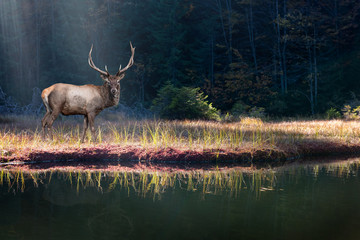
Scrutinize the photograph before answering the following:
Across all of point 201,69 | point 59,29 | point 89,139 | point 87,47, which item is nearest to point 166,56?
point 201,69

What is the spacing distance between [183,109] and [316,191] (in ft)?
32.6

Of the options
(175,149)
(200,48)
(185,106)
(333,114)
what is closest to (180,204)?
(175,149)

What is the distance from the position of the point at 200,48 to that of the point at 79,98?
639 inches

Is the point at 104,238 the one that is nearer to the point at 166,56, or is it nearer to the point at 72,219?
the point at 72,219

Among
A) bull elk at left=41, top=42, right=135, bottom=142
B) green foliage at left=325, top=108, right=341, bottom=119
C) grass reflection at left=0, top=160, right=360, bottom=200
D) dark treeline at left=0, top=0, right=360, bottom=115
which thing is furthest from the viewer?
dark treeline at left=0, top=0, right=360, bottom=115

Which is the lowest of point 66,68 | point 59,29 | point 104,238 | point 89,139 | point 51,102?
point 104,238

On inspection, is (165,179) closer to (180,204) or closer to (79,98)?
(180,204)

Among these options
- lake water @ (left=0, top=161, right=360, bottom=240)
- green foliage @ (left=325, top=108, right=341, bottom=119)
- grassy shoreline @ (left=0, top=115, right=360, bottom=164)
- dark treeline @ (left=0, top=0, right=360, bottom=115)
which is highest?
dark treeline @ (left=0, top=0, right=360, bottom=115)

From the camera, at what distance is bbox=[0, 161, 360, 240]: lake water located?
363cm

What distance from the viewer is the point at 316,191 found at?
531 cm

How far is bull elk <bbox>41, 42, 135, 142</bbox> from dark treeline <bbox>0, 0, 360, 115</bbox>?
12509 millimetres

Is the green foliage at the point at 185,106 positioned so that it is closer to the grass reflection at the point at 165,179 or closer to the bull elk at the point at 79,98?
the bull elk at the point at 79,98

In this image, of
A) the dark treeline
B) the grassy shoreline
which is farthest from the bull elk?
the dark treeline

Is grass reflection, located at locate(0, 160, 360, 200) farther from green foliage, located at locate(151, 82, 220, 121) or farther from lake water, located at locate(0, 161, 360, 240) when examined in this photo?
green foliage, located at locate(151, 82, 220, 121)
